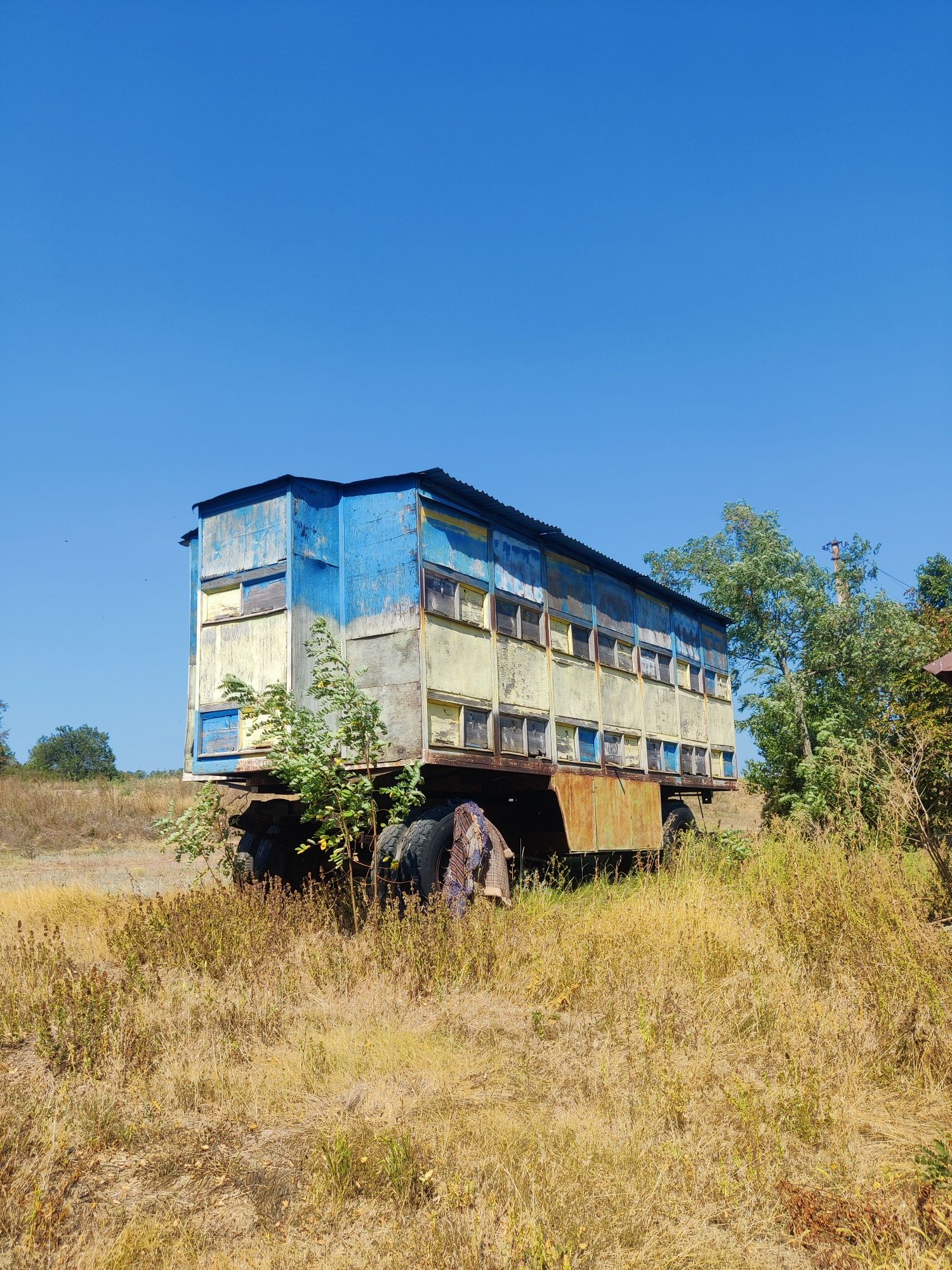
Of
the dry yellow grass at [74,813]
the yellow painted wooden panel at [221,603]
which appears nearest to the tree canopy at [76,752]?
the dry yellow grass at [74,813]

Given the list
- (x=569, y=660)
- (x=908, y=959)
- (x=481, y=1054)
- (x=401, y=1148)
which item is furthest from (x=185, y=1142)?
(x=569, y=660)

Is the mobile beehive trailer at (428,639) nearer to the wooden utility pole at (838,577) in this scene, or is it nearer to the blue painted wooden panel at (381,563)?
the blue painted wooden panel at (381,563)

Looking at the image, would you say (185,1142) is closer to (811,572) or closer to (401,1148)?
(401,1148)

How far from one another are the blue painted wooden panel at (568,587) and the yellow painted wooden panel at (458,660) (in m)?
1.77

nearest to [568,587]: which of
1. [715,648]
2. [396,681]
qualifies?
[396,681]

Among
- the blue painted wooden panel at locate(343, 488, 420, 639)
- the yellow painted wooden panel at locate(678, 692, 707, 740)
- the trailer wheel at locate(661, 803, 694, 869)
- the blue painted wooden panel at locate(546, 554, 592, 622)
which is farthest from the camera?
the yellow painted wooden panel at locate(678, 692, 707, 740)

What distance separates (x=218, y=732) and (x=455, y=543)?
Result: 10.1 feet

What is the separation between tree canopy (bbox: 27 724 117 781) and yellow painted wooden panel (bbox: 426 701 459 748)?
4095cm

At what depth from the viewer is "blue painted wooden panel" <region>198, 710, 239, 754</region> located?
29.6ft

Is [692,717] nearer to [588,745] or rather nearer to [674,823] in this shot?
[674,823]

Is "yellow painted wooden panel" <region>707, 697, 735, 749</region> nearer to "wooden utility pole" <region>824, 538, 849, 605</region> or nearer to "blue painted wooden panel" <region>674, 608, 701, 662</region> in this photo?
"blue painted wooden panel" <region>674, 608, 701, 662</region>

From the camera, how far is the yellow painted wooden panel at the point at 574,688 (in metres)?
11.0

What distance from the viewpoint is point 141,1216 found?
324 centimetres

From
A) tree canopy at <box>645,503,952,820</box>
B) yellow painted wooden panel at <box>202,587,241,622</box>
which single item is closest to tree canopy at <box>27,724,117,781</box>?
tree canopy at <box>645,503,952,820</box>
